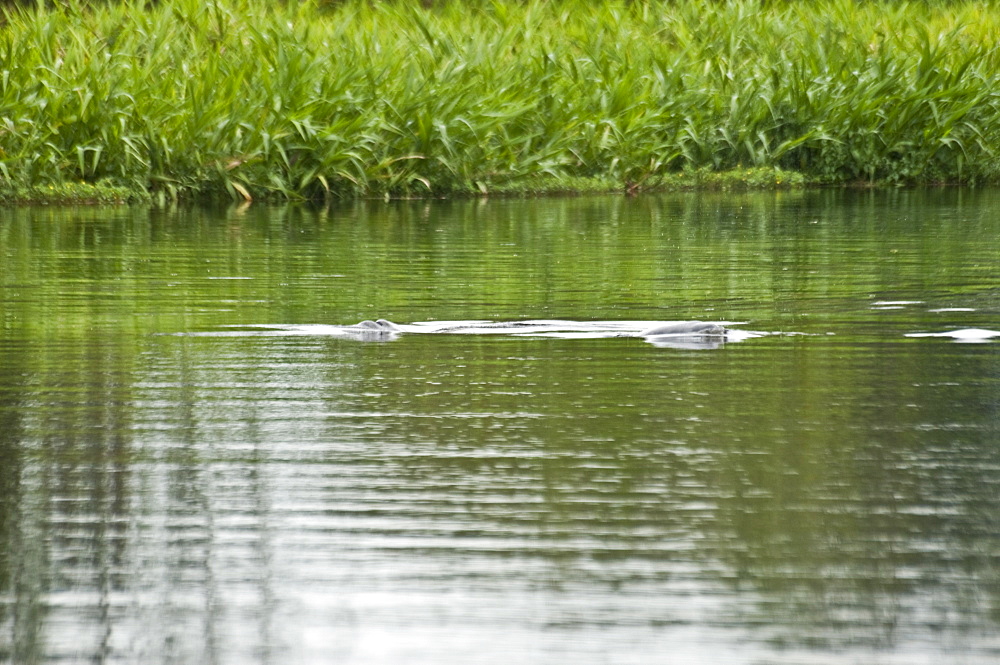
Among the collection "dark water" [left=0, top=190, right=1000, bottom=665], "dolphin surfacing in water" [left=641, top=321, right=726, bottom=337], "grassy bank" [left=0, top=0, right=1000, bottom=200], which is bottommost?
"dark water" [left=0, top=190, right=1000, bottom=665]

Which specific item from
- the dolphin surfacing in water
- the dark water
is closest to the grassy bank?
the dark water

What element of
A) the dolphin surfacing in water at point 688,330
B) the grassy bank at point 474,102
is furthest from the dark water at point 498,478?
the grassy bank at point 474,102

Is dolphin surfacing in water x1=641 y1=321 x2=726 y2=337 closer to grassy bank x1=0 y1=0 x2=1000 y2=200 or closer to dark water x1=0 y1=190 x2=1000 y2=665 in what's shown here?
dark water x1=0 y1=190 x2=1000 y2=665

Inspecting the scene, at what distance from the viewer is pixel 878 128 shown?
2016 cm

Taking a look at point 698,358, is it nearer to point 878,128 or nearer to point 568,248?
point 568,248

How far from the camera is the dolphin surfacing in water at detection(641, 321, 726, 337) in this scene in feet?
25.8

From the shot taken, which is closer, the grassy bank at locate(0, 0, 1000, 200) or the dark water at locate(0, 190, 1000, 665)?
the dark water at locate(0, 190, 1000, 665)

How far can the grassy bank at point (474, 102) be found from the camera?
709 inches

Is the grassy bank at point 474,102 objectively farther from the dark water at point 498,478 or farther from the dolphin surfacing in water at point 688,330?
the dolphin surfacing in water at point 688,330

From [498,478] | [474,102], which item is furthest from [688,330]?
[474,102]

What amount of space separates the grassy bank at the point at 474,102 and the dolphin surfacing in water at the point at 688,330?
34.4 ft

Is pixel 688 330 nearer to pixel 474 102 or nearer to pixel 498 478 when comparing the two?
pixel 498 478

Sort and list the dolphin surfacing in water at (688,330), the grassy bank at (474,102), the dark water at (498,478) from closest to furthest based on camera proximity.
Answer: the dark water at (498,478) → the dolphin surfacing in water at (688,330) → the grassy bank at (474,102)

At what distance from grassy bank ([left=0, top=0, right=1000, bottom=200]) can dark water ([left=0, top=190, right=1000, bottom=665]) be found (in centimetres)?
802
